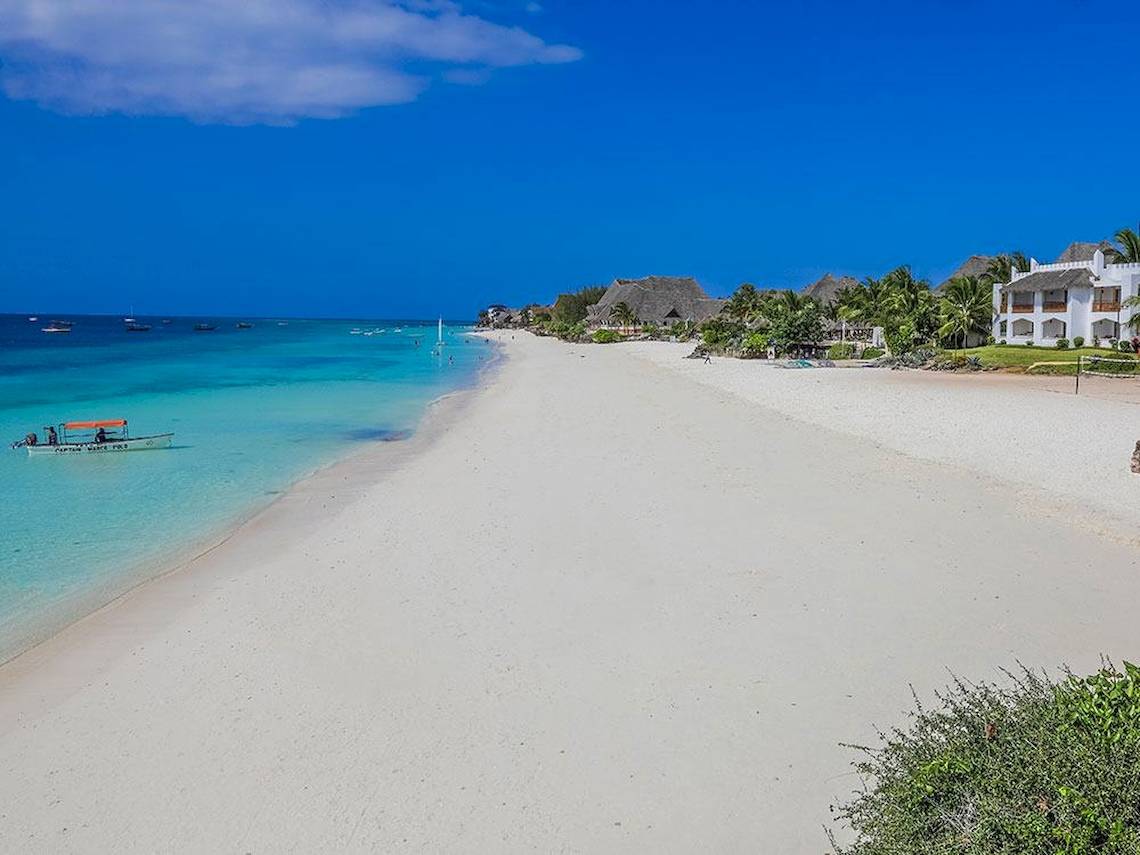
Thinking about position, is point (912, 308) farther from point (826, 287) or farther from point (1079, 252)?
point (826, 287)

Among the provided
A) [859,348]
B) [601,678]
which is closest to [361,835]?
[601,678]

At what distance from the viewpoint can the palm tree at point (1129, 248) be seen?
3700cm

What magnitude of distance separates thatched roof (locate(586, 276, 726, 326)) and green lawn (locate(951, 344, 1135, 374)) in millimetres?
38956

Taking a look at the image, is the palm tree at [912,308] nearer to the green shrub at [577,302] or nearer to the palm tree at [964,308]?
the palm tree at [964,308]

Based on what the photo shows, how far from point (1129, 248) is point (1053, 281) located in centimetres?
358

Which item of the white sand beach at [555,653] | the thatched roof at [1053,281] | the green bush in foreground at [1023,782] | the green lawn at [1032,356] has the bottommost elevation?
the white sand beach at [555,653]

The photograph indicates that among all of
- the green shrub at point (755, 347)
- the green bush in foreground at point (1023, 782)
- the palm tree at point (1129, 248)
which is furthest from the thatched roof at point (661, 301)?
the green bush in foreground at point (1023, 782)

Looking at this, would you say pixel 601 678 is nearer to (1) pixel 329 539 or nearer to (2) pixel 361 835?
(2) pixel 361 835

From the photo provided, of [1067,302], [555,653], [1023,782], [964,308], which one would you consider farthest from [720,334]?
[1023,782]

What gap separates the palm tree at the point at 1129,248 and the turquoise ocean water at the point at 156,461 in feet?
108

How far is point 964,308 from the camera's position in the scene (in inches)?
1535

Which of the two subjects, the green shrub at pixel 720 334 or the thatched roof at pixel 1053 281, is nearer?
the thatched roof at pixel 1053 281

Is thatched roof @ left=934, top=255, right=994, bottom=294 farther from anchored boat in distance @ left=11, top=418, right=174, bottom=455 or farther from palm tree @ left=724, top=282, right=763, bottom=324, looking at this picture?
anchored boat in distance @ left=11, top=418, right=174, bottom=455

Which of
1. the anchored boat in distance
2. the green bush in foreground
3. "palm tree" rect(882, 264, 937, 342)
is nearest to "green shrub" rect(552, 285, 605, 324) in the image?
"palm tree" rect(882, 264, 937, 342)
